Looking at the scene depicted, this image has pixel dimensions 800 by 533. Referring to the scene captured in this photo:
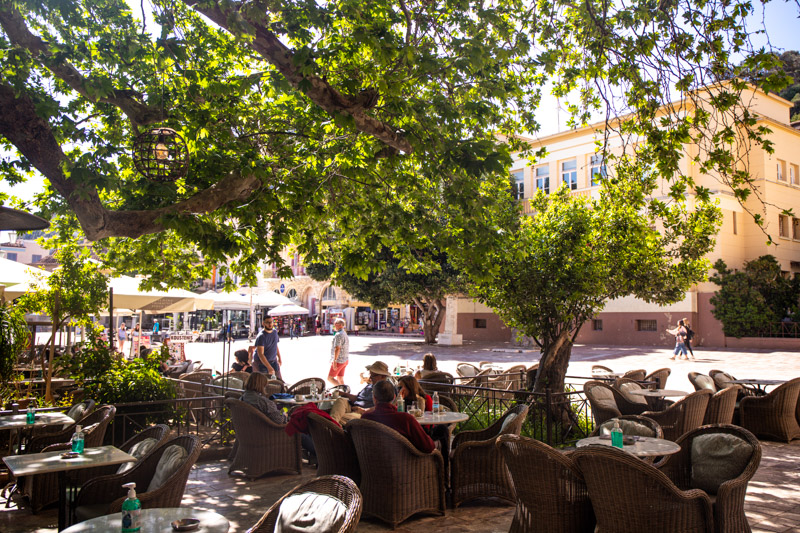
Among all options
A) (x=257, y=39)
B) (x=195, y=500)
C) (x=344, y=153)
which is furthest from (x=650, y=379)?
(x=257, y=39)

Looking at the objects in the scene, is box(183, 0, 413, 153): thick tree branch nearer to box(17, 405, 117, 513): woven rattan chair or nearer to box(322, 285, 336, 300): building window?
box(17, 405, 117, 513): woven rattan chair

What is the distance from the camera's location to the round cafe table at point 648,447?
4563mm

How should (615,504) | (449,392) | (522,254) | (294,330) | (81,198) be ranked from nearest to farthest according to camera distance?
1. (615,504)
2. (81,198)
3. (522,254)
4. (449,392)
5. (294,330)

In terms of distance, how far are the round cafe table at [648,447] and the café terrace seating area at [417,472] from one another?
2 centimetres

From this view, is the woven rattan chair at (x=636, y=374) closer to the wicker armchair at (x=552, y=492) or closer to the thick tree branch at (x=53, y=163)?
the wicker armchair at (x=552, y=492)

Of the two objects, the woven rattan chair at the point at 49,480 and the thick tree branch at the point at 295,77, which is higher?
the thick tree branch at the point at 295,77

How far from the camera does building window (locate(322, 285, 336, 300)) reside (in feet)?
167

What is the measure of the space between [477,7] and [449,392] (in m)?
5.61

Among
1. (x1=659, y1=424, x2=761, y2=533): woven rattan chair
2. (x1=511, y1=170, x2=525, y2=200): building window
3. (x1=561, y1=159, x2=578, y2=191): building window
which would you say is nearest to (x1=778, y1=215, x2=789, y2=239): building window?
(x1=561, y1=159, x2=578, y2=191): building window

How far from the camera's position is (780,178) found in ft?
97.4

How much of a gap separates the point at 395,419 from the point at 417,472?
1.64ft

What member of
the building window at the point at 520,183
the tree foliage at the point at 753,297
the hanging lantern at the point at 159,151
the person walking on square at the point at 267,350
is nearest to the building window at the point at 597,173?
the hanging lantern at the point at 159,151

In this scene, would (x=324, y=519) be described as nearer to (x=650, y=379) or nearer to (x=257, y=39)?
(x=257, y=39)

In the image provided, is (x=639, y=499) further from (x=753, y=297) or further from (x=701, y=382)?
(x=753, y=297)
